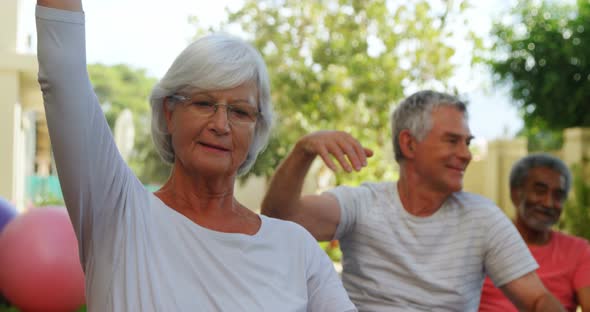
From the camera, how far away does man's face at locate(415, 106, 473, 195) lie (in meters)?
2.47

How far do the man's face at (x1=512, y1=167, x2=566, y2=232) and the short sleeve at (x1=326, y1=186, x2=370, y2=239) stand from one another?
104cm

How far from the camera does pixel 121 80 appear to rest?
33969 mm

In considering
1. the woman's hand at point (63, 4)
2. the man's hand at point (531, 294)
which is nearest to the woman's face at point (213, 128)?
the woman's hand at point (63, 4)

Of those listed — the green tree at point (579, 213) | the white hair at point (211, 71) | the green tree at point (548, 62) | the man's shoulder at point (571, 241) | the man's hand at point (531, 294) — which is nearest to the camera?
the white hair at point (211, 71)

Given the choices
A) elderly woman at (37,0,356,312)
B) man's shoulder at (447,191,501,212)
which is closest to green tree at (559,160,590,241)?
man's shoulder at (447,191,501,212)

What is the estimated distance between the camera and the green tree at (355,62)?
9070mm

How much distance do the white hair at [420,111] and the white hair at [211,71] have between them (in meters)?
0.94

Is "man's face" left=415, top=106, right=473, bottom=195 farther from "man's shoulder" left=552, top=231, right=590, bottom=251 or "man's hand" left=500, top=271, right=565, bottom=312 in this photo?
"man's shoulder" left=552, top=231, right=590, bottom=251

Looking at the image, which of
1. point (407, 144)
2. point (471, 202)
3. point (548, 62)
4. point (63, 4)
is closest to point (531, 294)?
point (471, 202)

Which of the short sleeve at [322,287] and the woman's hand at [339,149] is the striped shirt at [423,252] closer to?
the woman's hand at [339,149]

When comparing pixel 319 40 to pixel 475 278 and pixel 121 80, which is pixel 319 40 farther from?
→ pixel 121 80

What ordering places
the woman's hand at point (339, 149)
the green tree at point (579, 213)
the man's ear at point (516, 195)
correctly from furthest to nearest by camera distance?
the green tree at point (579, 213)
the man's ear at point (516, 195)
the woman's hand at point (339, 149)

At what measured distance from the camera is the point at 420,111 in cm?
254

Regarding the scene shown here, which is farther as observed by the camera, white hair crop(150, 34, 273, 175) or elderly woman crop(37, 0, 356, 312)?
white hair crop(150, 34, 273, 175)
